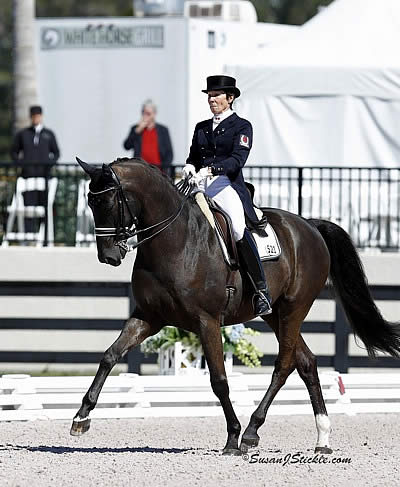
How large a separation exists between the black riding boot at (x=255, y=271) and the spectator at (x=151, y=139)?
24.7ft

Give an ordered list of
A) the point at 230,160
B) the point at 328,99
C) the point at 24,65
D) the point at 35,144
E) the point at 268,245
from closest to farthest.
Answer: the point at 230,160
the point at 268,245
the point at 35,144
the point at 328,99
the point at 24,65

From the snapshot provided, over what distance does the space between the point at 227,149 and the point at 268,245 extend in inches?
29.6

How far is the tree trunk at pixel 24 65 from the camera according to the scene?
2378cm

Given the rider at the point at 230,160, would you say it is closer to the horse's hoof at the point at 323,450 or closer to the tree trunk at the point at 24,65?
the horse's hoof at the point at 323,450

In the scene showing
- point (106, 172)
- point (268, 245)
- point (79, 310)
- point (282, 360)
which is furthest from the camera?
point (79, 310)

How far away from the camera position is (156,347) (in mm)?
12750

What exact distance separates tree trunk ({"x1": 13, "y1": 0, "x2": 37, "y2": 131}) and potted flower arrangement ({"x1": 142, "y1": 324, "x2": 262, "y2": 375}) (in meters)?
11.8

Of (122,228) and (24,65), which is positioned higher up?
(24,65)

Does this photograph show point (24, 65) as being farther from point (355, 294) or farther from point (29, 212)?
point (355, 294)

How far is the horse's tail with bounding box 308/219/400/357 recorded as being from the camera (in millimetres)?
10320

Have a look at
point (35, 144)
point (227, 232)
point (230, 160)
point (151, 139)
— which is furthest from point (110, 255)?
point (35, 144)

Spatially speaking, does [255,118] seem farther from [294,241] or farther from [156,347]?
[294,241]

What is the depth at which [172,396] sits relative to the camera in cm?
1181

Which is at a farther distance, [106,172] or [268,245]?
[268,245]
